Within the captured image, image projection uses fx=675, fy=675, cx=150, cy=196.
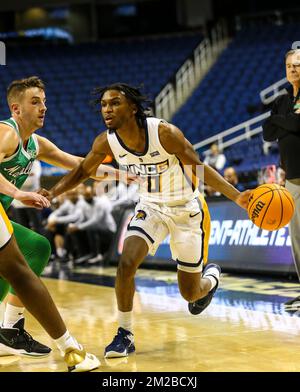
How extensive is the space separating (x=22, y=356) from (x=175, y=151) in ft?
5.67

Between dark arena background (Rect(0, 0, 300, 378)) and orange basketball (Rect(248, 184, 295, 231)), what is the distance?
0.83 metres

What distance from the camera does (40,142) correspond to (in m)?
4.90

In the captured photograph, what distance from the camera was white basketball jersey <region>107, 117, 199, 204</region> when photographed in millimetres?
4617

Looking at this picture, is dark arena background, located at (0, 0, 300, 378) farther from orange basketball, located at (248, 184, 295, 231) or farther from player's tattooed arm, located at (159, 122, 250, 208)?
orange basketball, located at (248, 184, 295, 231)

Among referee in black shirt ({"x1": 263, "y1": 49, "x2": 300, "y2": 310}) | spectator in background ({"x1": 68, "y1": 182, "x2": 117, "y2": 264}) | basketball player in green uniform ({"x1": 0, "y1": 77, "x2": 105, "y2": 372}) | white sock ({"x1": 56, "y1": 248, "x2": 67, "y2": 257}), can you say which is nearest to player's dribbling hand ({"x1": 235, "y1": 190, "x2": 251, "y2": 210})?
basketball player in green uniform ({"x1": 0, "y1": 77, "x2": 105, "y2": 372})

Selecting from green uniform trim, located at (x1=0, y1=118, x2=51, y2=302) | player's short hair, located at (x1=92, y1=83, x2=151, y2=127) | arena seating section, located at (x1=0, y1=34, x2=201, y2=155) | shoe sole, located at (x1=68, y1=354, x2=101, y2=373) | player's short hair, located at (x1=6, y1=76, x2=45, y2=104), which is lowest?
shoe sole, located at (x1=68, y1=354, x2=101, y2=373)

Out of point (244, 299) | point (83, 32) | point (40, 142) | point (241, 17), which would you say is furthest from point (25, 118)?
point (83, 32)

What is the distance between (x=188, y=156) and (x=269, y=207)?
700 mm

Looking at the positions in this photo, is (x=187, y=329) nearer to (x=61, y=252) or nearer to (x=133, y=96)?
(x=133, y=96)

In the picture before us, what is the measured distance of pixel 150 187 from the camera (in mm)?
4824

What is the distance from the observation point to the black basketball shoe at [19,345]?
455cm

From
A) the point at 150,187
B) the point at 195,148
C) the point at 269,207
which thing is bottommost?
the point at 269,207

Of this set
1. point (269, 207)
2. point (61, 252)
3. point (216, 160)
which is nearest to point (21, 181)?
point (269, 207)

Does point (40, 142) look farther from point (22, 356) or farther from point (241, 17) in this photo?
point (241, 17)
